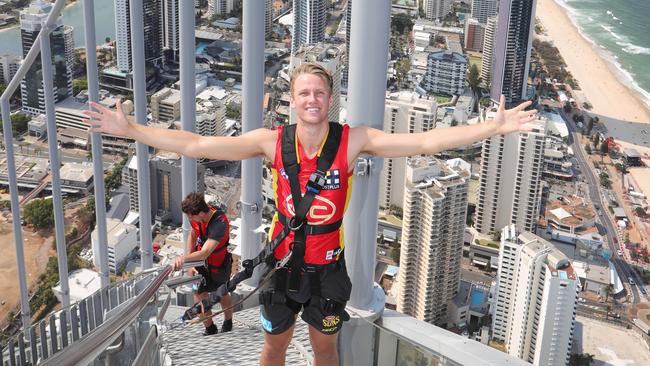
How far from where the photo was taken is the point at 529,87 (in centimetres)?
1439

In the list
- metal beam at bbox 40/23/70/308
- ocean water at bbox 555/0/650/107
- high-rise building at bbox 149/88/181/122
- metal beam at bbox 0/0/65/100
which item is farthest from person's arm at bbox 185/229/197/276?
ocean water at bbox 555/0/650/107

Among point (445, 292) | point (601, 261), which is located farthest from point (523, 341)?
point (601, 261)

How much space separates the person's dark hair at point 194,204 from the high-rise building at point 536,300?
5282mm

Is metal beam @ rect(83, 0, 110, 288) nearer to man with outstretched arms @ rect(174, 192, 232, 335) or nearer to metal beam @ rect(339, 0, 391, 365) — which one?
man with outstretched arms @ rect(174, 192, 232, 335)

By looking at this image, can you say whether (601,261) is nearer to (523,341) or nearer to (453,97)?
(523,341)

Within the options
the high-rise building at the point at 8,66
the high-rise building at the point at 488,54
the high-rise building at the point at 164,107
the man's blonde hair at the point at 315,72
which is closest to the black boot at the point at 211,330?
the man's blonde hair at the point at 315,72

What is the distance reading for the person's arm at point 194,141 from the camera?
1.17 m

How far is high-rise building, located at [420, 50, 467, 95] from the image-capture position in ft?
44.3

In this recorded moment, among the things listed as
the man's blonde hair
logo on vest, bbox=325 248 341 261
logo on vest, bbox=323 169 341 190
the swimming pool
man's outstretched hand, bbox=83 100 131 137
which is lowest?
the swimming pool

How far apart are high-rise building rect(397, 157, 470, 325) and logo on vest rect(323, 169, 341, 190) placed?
605cm

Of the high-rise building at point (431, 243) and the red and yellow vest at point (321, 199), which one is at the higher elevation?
the red and yellow vest at point (321, 199)

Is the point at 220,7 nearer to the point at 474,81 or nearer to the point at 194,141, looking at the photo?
the point at 474,81

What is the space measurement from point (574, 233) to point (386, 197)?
2.34 m

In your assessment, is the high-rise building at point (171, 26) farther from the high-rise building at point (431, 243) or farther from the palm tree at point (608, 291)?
the palm tree at point (608, 291)
